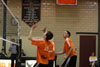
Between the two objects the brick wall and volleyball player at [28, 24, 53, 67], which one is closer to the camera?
volleyball player at [28, 24, 53, 67]

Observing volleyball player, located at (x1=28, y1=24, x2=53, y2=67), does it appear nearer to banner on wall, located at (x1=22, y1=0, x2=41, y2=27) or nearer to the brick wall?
the brick wall

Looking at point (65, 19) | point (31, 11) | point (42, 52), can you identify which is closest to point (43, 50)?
point (42, 52)

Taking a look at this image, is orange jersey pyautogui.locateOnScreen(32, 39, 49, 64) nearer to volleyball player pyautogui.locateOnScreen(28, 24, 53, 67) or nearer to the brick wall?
volleyball player pyautogui.locateOnScreen(28, 24, 53, 67)

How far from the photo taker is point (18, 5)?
39.6 ft

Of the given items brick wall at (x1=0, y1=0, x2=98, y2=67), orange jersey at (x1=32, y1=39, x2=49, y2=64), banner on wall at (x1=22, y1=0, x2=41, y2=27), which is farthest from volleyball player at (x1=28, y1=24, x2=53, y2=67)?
banner on wall at (x1=22, y1=0, x2=41, y2=27)

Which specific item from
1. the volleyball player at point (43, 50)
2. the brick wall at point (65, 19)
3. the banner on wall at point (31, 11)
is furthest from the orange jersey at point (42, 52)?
the banner on wall at point (31, 11)

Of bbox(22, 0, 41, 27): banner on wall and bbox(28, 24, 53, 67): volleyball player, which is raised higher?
bbox(22, 0, 41, 27): banner on wall

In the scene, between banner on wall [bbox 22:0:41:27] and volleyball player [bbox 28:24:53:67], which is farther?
banner on wall [bbox 22:0:41:27]

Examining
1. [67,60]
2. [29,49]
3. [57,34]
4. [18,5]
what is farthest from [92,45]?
[67,60]

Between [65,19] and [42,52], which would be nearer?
[42,52]

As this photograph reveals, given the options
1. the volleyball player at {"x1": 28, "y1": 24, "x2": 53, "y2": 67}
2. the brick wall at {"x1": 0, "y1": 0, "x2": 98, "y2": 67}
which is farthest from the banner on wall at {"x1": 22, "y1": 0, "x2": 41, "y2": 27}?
the volleyball player at {"x1": 28, "y1": 24, "x2": 53, "y2": 67}

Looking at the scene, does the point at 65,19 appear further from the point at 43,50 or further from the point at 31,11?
the point at 43,50

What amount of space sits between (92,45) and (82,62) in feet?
3.56

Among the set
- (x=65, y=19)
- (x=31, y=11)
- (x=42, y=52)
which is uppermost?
(x=31, y=11)
